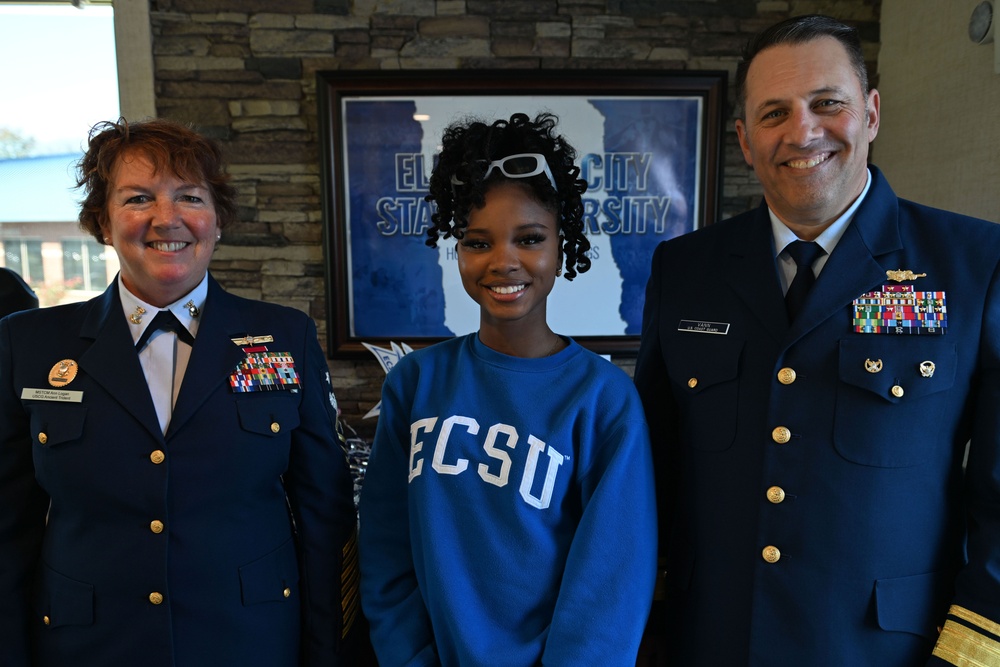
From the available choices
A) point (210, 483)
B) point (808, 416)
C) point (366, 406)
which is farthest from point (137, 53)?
point (808, 416)

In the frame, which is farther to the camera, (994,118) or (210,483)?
(994,118)

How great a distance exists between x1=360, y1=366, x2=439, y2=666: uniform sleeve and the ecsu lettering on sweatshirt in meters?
0.04

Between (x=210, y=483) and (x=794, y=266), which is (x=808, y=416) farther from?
(x=210, y=483)

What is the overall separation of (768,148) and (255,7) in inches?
83.1

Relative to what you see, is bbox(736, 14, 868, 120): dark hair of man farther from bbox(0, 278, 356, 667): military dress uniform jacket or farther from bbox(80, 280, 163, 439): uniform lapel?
bbox(80, 280, 163, 439): uniform lapel

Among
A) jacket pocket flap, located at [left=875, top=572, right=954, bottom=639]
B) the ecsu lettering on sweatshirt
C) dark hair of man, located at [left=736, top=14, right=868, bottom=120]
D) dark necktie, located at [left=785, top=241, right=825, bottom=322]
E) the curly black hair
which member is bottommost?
jacket pocket flap, located at [left=875, top=572, right=954, bottom=639]

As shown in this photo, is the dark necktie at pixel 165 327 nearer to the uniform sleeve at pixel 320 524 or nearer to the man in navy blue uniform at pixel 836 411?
the uniform sleeve at pixel 320 524

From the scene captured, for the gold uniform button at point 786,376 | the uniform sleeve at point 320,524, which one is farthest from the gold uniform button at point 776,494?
Answer: the uniform sleeve at point 320,524

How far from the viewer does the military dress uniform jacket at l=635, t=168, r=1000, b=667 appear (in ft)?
3.08

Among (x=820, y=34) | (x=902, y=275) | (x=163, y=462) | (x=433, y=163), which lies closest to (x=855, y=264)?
(x=902, y=275)

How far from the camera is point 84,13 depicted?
8.69 ft

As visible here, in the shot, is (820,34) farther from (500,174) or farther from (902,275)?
(500,174)

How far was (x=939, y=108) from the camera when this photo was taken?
6.88ft

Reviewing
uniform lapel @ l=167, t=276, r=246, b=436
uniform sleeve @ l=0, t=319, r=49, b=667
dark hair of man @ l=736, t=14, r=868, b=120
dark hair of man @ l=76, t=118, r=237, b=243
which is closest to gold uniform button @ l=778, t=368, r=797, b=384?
dark hair of man @ l=736, t=14, r=868, b=120
